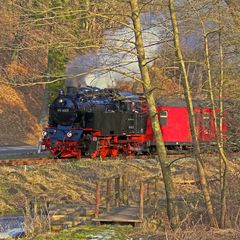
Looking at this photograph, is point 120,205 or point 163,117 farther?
point 163,117

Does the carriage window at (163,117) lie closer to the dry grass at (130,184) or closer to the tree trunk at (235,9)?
the dry grass at (130,184)

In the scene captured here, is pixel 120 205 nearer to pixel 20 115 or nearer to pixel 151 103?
pixel 151 103

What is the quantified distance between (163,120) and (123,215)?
13577 millimetres

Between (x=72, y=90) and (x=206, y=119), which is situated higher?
(x=72, y=90)

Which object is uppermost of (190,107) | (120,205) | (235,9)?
(235,9)

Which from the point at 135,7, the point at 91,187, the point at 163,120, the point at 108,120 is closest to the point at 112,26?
the point at 135,7

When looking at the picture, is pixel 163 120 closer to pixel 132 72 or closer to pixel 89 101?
pixel 89 101

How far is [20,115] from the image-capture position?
37938mm

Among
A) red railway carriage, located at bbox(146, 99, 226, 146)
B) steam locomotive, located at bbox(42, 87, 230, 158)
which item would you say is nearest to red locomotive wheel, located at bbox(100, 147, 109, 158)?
steam locomotive, located at bbox(42, 87, 230, 158)

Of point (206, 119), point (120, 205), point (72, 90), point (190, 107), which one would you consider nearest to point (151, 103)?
point (190, 107)

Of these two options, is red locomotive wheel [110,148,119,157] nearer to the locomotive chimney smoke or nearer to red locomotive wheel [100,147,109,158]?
red locomotive wheel [100,147,109,158]

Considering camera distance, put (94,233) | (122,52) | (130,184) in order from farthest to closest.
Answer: (130,184) → (122,52) → (94,233)

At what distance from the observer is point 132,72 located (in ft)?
43.6

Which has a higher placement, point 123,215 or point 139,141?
point 139,141
